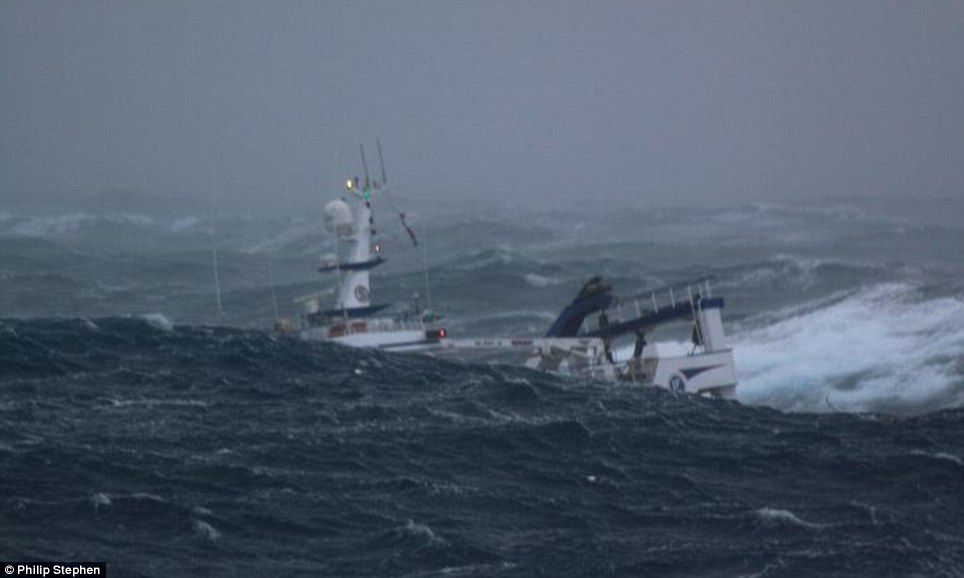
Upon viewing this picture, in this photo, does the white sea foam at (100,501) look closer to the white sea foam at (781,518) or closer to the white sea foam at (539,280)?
the white sea foam at (781,518)

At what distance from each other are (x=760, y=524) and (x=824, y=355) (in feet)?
99.3

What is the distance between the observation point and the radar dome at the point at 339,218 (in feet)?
191

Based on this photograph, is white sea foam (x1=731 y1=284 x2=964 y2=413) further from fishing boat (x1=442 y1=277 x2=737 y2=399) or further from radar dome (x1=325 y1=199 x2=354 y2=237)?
radar dome (x1=325 y1=199 x2=354 y2=237)

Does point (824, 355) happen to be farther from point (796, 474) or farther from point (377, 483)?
point (377, 483)

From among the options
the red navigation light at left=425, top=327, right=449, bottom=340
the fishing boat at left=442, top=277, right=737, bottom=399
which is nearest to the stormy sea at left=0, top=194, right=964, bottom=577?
the fishing boat at left=442, top=277, right=737, bottom=399

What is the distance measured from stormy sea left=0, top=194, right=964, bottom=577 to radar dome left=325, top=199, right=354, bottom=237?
19.5ft

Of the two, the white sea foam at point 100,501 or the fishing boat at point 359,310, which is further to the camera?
the fishing boat at point 359,310

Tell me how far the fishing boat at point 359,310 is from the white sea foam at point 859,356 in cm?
1123

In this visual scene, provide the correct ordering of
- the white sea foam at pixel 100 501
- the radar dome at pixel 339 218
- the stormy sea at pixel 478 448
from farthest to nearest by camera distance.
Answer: the radar dome at pixel 339 218
the white sea foam at pixel 100 501
the stormy sea at pixel 478 448

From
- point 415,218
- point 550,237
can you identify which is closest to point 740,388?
point 550,237

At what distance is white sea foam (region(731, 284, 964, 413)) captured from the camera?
55.6 metres

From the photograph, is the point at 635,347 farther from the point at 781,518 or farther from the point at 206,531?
the point at 206,531

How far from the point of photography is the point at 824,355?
61312mm

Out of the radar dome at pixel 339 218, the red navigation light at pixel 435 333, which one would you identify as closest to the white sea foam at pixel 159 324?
the radar dome at pixel 339 218
